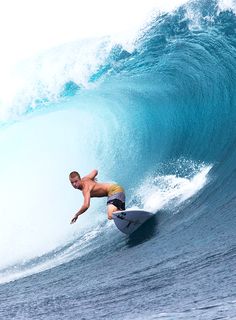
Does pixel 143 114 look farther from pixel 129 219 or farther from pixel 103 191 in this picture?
pixel 129 219

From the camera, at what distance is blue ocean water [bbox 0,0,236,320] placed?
5.23 m

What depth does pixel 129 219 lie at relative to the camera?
7598mm

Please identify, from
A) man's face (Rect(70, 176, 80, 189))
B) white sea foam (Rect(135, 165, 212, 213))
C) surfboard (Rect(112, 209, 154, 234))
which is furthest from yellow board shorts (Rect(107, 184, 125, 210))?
white sea foam (Rect(135, 165, 212, 213))

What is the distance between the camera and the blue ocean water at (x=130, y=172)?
17.2 feet

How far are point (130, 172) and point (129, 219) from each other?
3.54 m

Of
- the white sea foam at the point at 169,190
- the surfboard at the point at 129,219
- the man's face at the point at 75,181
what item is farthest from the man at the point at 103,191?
the white sea foam at the point at 169,190

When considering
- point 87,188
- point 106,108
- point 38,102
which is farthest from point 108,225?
point 38,102

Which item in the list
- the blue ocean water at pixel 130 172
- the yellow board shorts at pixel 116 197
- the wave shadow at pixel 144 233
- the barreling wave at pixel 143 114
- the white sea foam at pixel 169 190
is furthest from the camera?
the barreling wave at pixel 143 114

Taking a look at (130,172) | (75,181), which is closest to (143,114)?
(130,172)

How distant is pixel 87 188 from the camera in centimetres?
753

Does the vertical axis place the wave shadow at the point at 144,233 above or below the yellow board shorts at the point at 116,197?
below

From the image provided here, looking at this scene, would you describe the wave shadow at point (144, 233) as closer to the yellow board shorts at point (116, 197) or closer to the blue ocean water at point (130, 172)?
the blue ocean water at point (130, 172)

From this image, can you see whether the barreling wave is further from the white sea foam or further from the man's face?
the man's face

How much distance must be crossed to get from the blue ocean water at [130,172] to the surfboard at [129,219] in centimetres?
11
